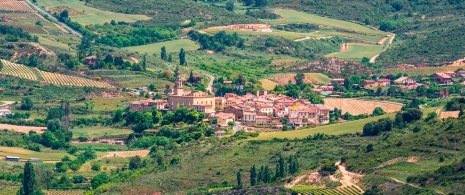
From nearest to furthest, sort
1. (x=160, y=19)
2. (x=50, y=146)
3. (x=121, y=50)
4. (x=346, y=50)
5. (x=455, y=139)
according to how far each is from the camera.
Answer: (x=455, y=139), (x=50, y=146), (x=121, y=50), (x=346, y=50), (x=160, y=19)

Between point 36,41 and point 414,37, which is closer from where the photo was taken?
point 36,41

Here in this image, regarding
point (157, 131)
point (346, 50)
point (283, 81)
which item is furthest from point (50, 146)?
point (346, 50)

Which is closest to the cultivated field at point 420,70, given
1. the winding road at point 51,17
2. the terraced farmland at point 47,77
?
the terraced farmland at point 47,77

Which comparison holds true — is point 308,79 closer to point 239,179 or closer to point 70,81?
point 70,81

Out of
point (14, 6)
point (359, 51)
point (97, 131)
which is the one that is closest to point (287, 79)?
point (359, 51)

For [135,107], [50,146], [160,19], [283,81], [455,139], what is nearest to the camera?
[455,139]

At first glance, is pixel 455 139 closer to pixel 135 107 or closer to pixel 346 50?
pixel 135 107
